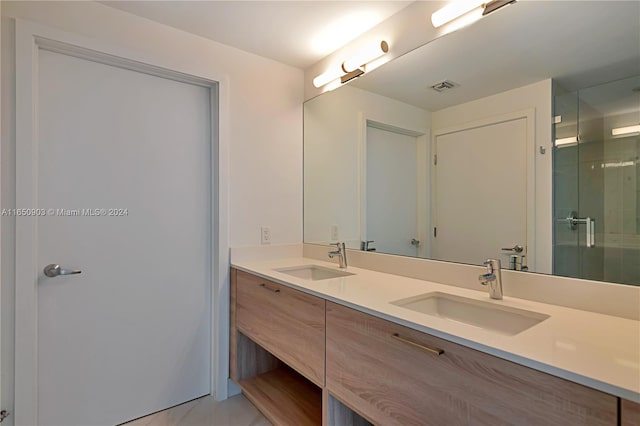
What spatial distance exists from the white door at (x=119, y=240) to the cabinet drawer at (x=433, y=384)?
1138 millimetres

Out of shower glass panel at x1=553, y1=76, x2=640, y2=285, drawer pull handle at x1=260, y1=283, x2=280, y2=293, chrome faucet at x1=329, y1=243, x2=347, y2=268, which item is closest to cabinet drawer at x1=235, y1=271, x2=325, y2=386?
drawer pull handle at x1=260, y1=283, x2=280, y2=293

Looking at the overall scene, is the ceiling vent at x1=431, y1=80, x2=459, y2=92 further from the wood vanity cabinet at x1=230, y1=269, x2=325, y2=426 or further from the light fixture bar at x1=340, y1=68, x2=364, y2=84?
the wood vanity cabinet at x1=230, y1=269, x2=325, y2=426

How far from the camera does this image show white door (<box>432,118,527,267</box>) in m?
1.34

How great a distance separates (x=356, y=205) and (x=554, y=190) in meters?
1.11

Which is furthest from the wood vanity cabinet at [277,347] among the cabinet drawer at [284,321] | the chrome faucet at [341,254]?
the chrome faucet at [341,254]

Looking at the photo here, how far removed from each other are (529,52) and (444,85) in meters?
0.38

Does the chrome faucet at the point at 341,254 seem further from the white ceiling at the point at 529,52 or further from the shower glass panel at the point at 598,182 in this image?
the shower glass panel at the point at 598,182

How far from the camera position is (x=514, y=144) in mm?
1339

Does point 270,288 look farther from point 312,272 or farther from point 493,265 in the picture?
point 493,265

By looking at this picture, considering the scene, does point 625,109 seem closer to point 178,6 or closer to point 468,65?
point 468,65

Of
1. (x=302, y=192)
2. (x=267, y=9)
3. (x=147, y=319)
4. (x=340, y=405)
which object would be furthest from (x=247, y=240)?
(x=267, y=9)

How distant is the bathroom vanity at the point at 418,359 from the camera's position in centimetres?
72

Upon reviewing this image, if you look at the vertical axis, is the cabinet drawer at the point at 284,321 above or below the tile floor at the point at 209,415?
above

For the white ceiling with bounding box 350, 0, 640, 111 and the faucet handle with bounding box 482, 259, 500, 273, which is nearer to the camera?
the white ceiling with bounding box 350, 0, 640, 111
